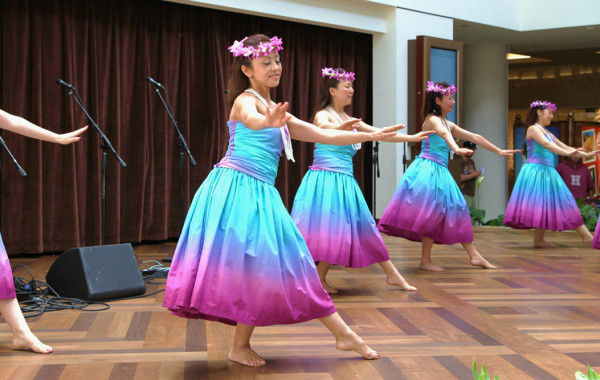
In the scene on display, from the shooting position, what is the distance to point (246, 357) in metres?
2.81

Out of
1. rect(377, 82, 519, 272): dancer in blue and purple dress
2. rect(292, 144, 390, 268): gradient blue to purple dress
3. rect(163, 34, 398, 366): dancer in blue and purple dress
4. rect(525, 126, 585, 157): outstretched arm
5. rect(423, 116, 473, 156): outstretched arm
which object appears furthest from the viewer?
rect(525, 126, 585, 157): outstretched arm

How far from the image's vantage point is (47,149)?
6586 millimetres

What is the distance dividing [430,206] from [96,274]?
245cm

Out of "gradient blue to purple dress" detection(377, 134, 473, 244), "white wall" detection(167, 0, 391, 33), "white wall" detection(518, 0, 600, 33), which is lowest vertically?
"gradient blue to purple dress" detection(377, 134, 473, 244)

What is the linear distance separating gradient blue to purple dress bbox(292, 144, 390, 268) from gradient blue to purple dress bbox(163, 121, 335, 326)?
1441mm

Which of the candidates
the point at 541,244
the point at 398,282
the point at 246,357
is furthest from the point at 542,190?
the point at 246,357

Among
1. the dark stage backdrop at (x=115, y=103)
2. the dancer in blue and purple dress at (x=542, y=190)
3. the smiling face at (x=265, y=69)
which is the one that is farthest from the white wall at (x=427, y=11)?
the smiling face at (x=265, y=69)

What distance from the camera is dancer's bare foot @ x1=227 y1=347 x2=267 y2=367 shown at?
2.79 metres

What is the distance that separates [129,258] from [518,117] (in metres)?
10.6

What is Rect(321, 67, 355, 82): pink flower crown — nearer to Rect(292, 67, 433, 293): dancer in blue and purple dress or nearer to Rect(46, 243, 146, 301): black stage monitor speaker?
Rect(292, 67, 433, 293): dancer in blue and purple dress

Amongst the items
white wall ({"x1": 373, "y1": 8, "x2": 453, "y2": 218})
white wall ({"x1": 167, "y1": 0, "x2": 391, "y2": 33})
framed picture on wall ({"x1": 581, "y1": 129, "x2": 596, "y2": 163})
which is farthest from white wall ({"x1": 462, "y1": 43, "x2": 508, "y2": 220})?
framed picture on wall ({"x1": 581, "y1": 129, "x2": 596, "y2": 163})

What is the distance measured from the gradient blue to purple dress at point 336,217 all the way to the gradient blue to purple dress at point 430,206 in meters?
0.94

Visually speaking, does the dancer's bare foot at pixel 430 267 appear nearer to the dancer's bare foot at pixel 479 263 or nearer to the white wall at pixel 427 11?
the dancer's bare foot at pixel 479 263

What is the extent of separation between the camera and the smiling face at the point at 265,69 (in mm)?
2861
